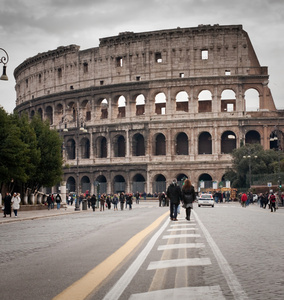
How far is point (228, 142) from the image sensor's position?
6481cm

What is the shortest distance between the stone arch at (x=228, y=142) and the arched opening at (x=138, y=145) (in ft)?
31.5

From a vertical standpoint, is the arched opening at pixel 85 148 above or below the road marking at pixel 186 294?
above

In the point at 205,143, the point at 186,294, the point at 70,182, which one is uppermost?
the point at 205,143

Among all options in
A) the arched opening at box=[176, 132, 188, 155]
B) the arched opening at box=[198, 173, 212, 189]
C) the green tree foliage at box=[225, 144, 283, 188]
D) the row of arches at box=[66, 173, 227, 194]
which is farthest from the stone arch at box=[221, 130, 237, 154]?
the green tree foliage at box=[225, 144, 283, 188]

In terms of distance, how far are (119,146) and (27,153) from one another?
31.2 meters

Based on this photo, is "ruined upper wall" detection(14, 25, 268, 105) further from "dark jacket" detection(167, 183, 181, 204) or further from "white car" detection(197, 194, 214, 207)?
"dark jacket" detection(167, 183, 181, 204)

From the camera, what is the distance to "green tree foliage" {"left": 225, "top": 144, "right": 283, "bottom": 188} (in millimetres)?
55688

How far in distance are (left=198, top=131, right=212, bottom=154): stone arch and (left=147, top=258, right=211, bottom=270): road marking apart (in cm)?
5734

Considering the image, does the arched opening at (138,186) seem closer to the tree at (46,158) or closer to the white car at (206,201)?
the tree at (46,158)

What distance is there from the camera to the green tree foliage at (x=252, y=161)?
55688 millimetres

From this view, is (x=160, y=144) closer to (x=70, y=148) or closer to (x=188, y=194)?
(x=70, y=148)

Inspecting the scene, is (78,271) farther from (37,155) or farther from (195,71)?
(195,71)

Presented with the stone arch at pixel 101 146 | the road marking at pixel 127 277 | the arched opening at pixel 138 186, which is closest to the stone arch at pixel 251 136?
the arched opening at pixel 138 186

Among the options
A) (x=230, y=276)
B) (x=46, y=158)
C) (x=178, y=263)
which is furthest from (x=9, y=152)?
(x=230, y=276)
